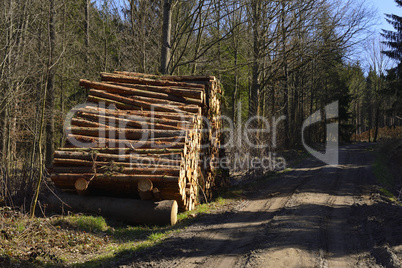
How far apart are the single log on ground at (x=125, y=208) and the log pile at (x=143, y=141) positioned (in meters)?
0.25

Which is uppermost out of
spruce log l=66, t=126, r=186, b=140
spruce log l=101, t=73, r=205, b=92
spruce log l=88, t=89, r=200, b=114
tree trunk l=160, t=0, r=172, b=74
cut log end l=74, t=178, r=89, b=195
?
tree trunk l=160, t=0, r=172, b=74

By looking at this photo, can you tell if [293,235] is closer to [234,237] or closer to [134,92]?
[234,237]

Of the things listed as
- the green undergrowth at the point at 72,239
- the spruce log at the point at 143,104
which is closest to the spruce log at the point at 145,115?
the spruce log at the point at 143,104

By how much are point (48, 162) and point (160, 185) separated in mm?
10028

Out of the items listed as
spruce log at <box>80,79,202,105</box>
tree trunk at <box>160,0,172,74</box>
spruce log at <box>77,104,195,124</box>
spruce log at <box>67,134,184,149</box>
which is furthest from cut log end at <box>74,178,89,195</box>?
tree trunk at <box>160,0,172,74</box>

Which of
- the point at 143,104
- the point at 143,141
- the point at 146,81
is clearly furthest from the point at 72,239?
the point at 146,81

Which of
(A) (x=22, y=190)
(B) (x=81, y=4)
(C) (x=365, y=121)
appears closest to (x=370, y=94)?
(C) (x=365, y=121)

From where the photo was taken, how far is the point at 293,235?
286 inches

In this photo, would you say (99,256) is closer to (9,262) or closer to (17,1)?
(9,262)

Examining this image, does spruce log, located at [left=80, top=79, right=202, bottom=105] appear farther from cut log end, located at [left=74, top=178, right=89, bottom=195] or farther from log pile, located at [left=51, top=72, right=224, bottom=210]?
cut log end, located at [left=74, top=178, right=89, bottom=195]

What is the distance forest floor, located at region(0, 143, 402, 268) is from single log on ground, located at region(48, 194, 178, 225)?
0.29 m

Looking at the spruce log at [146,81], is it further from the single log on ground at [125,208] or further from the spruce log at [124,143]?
the single log on ground at [125,208]

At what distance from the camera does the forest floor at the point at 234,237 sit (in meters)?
6.04

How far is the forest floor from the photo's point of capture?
19.8 feet
